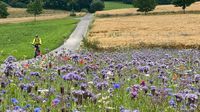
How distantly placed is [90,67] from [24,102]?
9.49 feet

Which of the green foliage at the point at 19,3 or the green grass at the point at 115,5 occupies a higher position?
the green foliage at the point at 19,3

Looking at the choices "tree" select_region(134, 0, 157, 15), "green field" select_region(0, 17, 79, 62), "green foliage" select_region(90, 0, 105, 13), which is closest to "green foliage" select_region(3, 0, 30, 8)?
"green foliage" select_region(90, 0, 105, 13)

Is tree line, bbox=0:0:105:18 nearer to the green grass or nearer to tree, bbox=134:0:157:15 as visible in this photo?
the green grass

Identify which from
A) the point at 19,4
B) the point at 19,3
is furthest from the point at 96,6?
the point at 19,3

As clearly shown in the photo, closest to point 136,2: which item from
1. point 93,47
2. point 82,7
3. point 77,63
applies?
point 82,7

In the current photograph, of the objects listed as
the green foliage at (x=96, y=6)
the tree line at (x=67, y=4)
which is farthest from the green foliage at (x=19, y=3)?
the green foliage at (x=96, y=6)

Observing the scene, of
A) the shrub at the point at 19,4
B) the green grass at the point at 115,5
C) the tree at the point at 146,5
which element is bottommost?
the green grass at the point at 115,5

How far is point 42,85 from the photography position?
10.1 meters

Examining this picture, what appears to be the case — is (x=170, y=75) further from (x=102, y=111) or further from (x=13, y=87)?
(x=102, y=111)

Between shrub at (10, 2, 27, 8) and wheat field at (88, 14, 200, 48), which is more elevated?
wheat field at (88, 14, 200, 48)

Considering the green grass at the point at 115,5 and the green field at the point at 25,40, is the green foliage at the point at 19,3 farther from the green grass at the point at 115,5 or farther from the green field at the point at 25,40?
the green field at the point at 25,40

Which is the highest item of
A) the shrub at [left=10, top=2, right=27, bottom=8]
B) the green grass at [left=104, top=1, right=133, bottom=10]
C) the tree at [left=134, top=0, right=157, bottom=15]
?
the tree at [left=134, top=0, right=157, bottom=15]

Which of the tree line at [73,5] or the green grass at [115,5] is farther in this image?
the green grass at [115,5]

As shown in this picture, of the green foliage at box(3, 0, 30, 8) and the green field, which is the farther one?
the green foliage at box(3, 0, 30, 8)
